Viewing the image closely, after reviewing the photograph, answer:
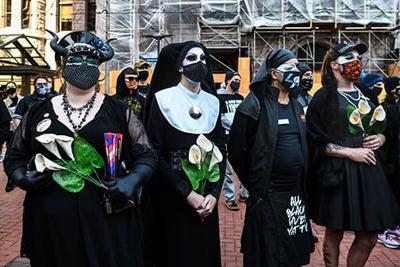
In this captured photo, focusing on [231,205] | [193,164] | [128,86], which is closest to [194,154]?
[193,164]

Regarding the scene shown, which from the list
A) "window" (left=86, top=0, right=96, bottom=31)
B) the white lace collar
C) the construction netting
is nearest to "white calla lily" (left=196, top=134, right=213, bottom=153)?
the white lace collar

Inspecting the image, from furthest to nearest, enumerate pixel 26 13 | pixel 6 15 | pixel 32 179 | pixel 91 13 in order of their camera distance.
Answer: pixel 6 15 < pixel 26 13 < pixel 91 13 < pixel 32 179

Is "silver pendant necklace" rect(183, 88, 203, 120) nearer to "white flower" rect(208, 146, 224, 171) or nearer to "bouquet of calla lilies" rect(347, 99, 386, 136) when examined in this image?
"white flower" rect(208, 146, 224, 171)

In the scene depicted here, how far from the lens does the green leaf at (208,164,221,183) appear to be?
11.2 ft

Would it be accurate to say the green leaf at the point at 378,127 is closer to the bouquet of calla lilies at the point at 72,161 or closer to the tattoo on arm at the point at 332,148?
the tattoo on arm at the point at 332,148

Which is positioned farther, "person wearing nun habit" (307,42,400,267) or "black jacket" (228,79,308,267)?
"person wearing nun habit" (307,42,400,267)

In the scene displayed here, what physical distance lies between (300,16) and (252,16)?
2.04m

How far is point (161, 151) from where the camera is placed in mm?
3443

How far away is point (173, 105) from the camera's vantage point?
11.4 ft

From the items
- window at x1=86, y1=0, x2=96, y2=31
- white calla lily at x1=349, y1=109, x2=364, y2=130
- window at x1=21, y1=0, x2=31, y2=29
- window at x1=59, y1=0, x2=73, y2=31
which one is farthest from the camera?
window at x1=59, y1=0, x2=73, y2=31

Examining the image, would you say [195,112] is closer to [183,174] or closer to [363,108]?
[183,174]

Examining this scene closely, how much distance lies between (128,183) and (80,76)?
→ 0.68 m

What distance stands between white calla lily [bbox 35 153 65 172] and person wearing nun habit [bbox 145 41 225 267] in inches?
37.5

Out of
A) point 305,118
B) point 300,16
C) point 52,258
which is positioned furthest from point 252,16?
point 52,258
